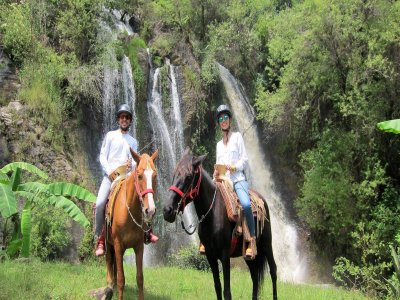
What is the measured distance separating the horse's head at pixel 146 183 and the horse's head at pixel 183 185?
245 mm

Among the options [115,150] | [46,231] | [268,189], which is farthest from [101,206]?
[268,189]

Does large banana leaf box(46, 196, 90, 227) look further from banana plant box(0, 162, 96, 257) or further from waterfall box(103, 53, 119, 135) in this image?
waterfall box(103, 53, 119, 135)

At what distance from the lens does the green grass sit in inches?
328

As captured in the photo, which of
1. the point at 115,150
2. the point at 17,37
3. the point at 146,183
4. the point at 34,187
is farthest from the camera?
the point at 17,37

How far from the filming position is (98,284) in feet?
31.6

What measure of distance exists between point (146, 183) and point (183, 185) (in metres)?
0.54

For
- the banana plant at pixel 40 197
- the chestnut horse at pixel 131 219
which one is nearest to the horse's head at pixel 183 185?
the chestnut horse at pixel 131 219

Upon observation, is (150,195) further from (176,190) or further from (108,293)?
(108,293)

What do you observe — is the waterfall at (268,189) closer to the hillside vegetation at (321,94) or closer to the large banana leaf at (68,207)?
the hillside vegetation at (321,94)

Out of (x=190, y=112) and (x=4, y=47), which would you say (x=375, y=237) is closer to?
(x=190, y=112)

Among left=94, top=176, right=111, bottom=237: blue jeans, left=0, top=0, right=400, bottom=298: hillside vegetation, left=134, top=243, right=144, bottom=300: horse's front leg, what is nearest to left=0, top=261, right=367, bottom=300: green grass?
left=94, top=176, right=111, bottom=237: blue jeans

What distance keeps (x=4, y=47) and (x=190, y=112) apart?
8.61 meters

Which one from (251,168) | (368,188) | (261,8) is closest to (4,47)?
(251,168)

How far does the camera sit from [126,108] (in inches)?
318
